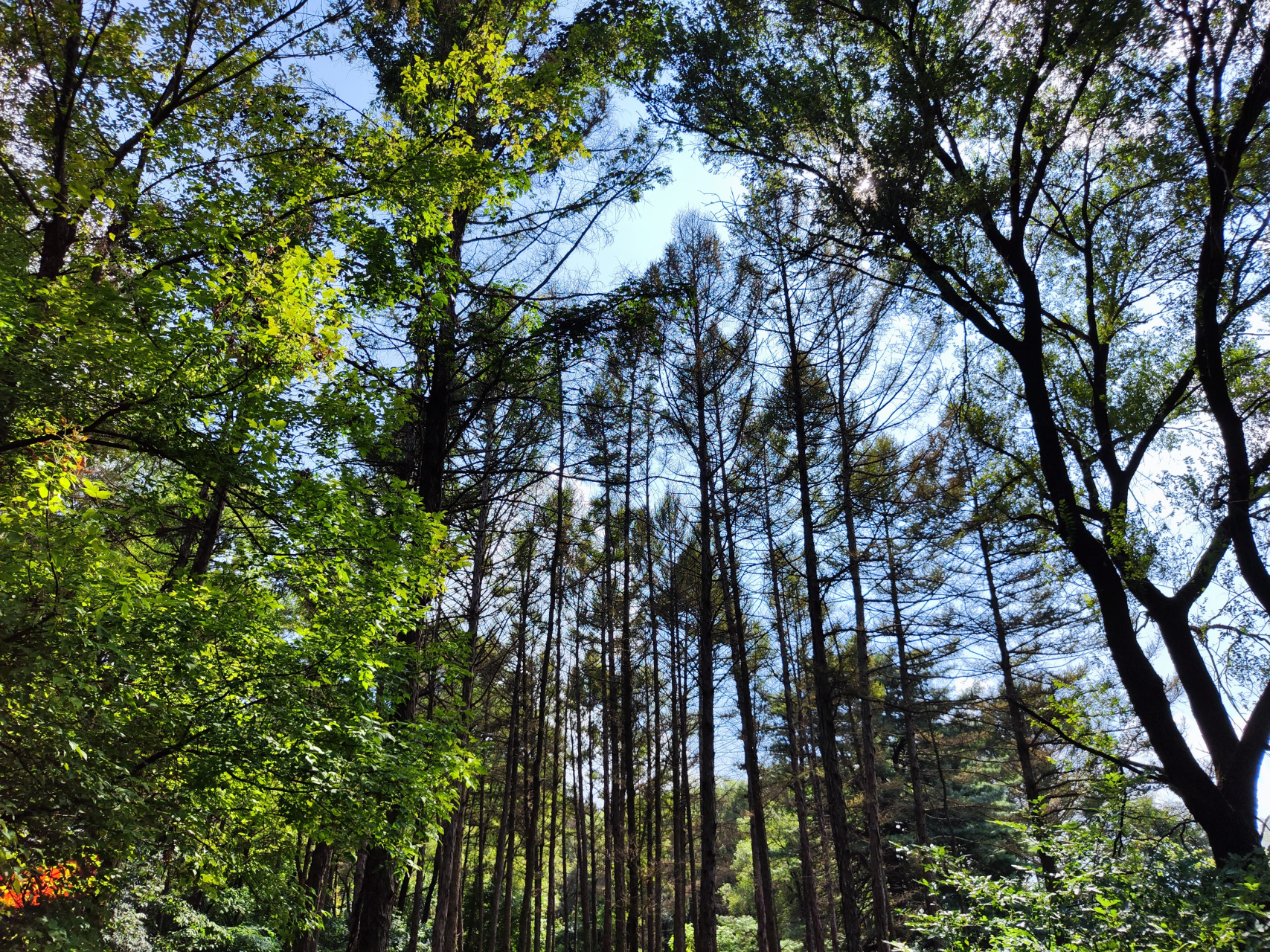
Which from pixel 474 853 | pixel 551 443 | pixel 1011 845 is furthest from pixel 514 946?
pixel 551 443

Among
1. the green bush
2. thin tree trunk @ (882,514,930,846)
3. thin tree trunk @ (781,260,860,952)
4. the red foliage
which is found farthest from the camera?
thin tree trunk @ (882,514,930,846)

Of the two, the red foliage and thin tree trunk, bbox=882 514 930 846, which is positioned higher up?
thin tree trunk, bbox=882 514 930 846

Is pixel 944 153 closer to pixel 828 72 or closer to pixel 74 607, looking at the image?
pixel 828 72

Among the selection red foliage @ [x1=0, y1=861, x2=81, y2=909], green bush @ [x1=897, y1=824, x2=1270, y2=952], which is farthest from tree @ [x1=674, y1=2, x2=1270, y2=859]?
red foliage @ [x1=0, y1=861, x2=81, y2=909]

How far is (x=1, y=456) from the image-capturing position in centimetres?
381

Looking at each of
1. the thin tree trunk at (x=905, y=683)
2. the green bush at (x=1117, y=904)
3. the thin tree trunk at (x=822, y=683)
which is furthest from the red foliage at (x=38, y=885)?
the thin tree trunk at (x=905, y=683)

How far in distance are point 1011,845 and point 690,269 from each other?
1523cm

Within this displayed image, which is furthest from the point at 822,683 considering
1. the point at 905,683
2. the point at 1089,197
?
the point at 1089,197

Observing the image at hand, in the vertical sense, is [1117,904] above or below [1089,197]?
below

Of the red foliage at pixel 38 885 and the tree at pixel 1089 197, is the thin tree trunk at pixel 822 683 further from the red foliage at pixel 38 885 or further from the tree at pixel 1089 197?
the red foliage at pixel 38 885

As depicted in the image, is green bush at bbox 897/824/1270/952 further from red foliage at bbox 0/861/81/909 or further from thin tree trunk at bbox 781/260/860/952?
red foliage at bbox 0/861/81/909

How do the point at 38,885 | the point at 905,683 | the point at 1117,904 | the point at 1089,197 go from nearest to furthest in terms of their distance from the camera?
1. the point at 38,885
2. the point at 1117,904
3. the point at 1089,197
4. the point at 905,683

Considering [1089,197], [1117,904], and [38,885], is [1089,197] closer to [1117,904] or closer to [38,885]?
[1117,904]

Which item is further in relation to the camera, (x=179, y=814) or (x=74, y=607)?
(x=179, y=814)
